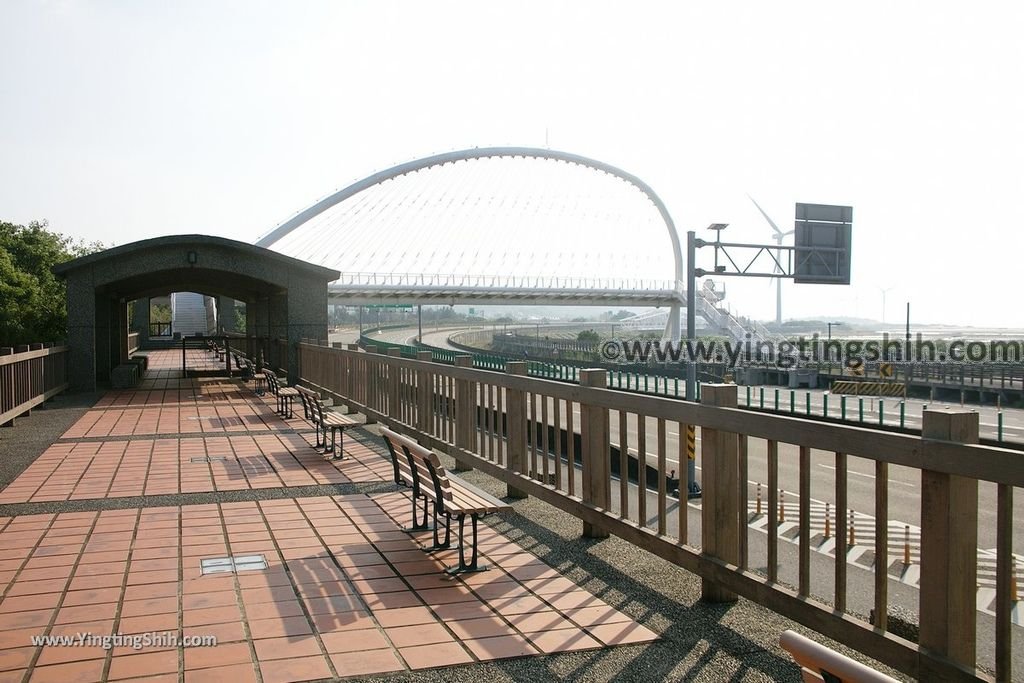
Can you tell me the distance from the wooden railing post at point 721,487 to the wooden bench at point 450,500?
4.68 feet

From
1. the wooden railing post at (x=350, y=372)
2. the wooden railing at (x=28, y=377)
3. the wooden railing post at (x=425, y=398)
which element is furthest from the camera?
the wooden railing post at (x=350, y=372)

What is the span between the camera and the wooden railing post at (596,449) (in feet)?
19.5

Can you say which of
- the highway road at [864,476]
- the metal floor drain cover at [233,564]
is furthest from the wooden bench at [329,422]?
the highway road at [864,476]

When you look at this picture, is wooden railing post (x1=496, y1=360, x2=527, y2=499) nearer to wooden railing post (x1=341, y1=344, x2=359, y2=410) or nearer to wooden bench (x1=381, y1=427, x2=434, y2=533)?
wooden bench (x1=381, y1=427, x2=434, y2=533)

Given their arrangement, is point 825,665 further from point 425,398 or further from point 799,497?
point 425,398

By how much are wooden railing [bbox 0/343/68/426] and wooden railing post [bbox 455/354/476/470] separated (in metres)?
7.80

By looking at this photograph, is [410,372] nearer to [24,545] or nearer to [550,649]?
[24,545]

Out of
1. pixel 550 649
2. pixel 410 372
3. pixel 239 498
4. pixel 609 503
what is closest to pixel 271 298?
pixel 410 372

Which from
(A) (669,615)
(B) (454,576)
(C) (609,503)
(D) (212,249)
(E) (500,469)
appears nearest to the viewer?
(A) (669,615)

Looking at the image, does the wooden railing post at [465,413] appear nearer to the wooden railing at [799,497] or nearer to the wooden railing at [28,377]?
the wooden railing at [799,497]

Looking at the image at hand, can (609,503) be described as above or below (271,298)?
below

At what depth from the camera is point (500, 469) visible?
7.61 meters

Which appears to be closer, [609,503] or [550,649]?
[550,649]

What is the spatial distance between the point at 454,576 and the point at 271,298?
2017 centimetres
